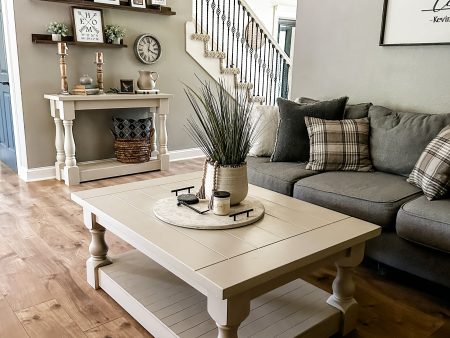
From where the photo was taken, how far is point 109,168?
406cm

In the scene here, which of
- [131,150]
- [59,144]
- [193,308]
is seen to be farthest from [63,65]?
[193,308]

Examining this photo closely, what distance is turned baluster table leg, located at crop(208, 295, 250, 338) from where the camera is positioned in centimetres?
122

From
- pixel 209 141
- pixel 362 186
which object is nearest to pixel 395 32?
pixel 362 186

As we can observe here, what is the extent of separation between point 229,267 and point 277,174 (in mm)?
1371

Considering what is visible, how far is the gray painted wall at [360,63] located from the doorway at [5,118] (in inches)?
112

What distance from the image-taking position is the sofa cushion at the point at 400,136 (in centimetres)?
242

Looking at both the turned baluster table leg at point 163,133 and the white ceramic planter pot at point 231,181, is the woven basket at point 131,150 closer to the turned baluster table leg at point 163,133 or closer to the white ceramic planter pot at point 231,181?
the turned baluster table leg at point 163,133

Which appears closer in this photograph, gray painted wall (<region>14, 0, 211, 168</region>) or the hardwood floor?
the hardwood floor

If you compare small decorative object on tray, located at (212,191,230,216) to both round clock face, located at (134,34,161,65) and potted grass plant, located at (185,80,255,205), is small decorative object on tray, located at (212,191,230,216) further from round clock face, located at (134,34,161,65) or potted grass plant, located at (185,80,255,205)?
round clock face, located at (134,34,161,65)

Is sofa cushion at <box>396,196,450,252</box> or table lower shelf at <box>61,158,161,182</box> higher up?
sofa cushion at <box>396,196,450,252</box>

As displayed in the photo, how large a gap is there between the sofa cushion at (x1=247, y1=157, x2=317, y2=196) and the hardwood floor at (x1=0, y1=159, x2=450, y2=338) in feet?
1.85

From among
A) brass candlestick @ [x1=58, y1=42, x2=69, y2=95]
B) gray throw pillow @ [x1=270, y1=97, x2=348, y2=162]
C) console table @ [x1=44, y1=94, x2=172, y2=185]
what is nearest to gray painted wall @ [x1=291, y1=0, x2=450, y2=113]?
gray throw pillow @ [x1=270, y1=97, x2=348, y2=162]

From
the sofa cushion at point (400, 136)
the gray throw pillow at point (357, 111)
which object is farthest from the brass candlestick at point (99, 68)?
the sofa cushion at point (400, 136)

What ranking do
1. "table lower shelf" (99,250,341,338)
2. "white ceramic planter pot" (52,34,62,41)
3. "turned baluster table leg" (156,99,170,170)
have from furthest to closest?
"turned baluster table leg" (156,99,170,170), "white ceramic planter pot" (52,34,62,41), "table lower shelf" (99,250,341,338)
